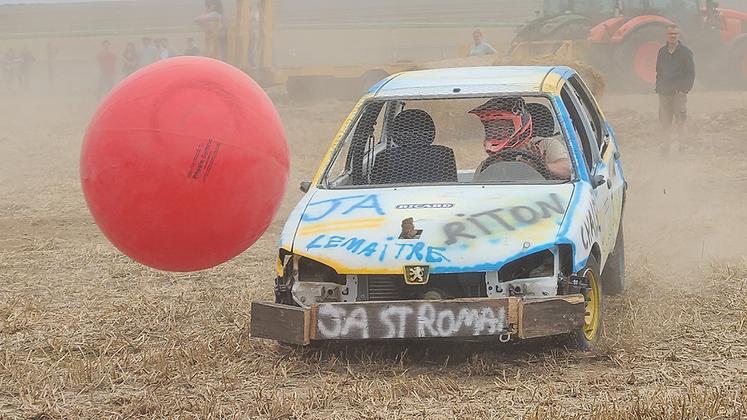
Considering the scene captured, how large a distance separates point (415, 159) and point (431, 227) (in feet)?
3.67

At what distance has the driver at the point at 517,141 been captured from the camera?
7.32 metres

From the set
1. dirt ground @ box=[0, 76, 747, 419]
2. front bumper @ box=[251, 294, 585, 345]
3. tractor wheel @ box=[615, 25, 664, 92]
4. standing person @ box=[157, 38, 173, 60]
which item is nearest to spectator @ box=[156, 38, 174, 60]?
standing person @ box=[157, 38, 173, 60]

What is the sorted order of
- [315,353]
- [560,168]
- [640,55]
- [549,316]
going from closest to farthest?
[549,316], [315,353], [560,168], [640,55]

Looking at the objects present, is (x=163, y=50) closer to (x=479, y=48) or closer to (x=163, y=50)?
(x=163, y=50)

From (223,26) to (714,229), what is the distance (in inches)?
770

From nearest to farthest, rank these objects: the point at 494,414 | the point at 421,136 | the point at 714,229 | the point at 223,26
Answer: the point at 494,414 < the point at 421,136 < the point at 714,229 < the point at 223,26

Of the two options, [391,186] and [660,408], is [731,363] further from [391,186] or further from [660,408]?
[391,186]

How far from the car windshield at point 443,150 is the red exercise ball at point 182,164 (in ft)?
6.54

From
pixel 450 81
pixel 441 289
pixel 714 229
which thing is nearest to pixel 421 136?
pixel 450 81

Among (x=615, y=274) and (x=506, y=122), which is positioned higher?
(x=506, y=122)

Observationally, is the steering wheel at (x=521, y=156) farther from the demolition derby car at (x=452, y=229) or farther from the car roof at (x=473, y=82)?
the car roof at (x=473, y=82)

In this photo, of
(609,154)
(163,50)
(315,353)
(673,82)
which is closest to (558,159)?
(609,154)

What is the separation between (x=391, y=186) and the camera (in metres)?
7.26

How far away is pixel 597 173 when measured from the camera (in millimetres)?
7559
